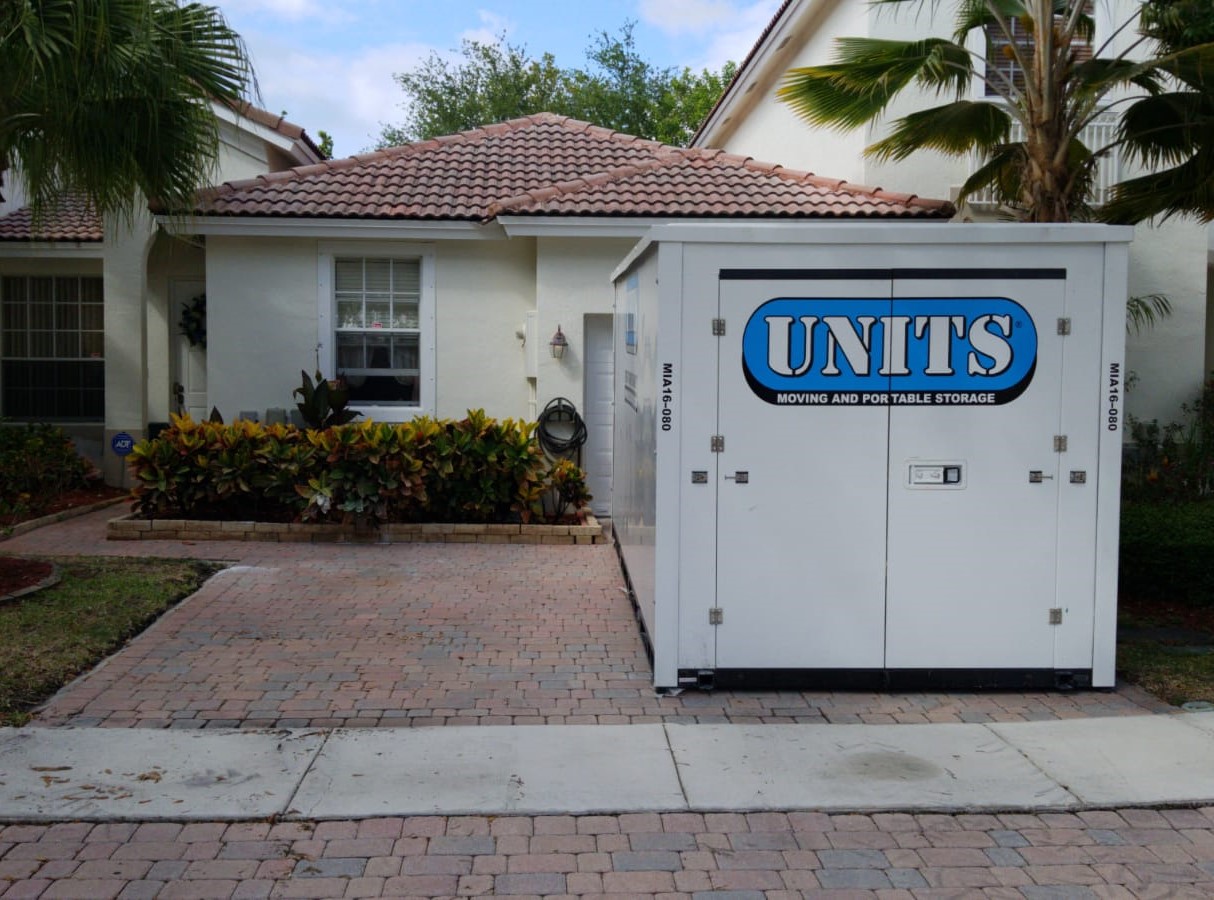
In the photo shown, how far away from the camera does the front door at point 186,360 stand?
625 inches

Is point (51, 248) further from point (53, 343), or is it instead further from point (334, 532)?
point (334, 532)

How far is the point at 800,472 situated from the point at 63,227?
13.3m

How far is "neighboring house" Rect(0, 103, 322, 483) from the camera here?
48.5 ft

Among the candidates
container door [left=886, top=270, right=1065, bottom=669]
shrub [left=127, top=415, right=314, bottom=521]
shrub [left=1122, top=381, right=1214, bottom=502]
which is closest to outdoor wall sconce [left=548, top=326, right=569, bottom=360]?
shrub [left=127, top=415, right=314, bottom=521]

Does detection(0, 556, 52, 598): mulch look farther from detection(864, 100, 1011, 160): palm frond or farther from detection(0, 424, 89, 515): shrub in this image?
detection(864, 100, 1011, 160): palm frond

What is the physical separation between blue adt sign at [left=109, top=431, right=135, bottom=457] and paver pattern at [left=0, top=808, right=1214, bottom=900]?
35.2 feet

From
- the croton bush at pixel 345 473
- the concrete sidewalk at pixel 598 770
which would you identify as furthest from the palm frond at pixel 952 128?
the concrete sidewalk at pixel 598 770

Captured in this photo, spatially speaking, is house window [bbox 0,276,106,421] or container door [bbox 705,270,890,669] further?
house window [bbox 0,276,106,421]

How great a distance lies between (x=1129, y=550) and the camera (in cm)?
954

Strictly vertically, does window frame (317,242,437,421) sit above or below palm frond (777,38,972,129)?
below

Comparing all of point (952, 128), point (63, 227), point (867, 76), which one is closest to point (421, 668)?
point (867, 76)

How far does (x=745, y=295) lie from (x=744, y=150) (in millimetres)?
15279

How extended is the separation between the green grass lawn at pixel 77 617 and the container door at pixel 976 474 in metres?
4.92

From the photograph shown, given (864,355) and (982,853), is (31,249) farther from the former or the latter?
(982,853)
